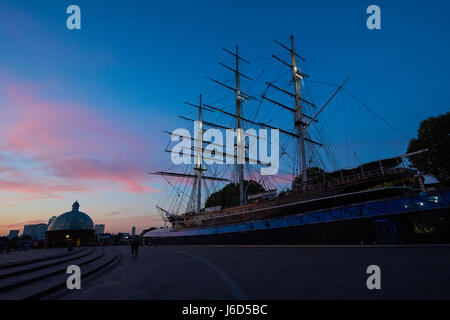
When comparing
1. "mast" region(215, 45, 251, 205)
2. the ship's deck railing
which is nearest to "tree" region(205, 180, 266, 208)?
"mast" region(215, 45, 251, 205)

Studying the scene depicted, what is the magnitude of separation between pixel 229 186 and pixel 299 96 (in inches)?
1333

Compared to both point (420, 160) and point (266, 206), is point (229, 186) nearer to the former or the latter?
point (266, 206)

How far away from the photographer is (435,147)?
A: 27.0 metres

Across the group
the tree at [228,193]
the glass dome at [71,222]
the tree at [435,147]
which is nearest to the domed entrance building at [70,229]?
the glass dome at [71,222]

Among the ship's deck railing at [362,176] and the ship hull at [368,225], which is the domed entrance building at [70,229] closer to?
the ship hull at [368,225]

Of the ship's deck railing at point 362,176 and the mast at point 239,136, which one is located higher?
the mast at point 239,136

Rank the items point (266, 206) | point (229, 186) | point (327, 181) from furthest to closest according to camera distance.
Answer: point (229, 186) → point (266, 206) → point (327, 181)

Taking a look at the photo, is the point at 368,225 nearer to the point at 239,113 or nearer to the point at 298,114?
the point at 298,114

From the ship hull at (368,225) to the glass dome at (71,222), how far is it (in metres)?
47.6

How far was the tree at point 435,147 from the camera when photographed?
86.5 ft

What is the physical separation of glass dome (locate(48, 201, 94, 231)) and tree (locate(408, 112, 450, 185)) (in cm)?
6716

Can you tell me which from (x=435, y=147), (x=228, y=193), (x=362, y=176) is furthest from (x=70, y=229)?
(x=435, y=147)
